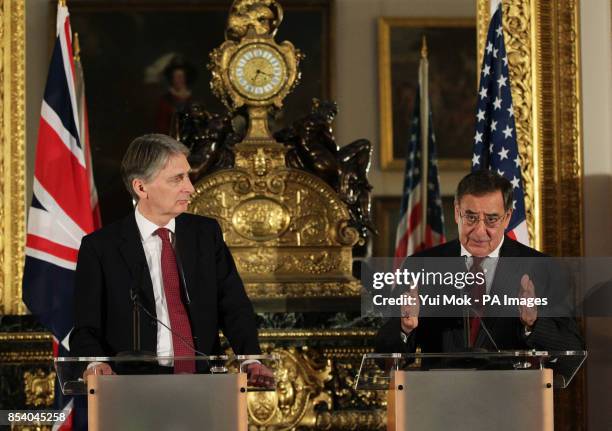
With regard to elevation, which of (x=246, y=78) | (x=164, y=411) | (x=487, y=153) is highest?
(x=246, y=78)

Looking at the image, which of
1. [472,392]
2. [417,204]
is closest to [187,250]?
[472,392]

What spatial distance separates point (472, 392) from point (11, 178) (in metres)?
3.81

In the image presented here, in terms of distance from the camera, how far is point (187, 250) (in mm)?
3971

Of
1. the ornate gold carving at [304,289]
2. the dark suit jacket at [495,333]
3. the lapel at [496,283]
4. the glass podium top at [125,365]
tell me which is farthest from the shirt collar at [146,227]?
the ornate gold carving at [304,289]

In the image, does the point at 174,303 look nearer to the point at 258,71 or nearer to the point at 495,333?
the point at 495,333

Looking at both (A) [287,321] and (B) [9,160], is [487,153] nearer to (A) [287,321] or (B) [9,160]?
(A) [287,321]

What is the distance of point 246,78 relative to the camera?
21.7 ft

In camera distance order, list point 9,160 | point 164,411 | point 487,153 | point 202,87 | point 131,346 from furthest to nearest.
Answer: point 202,87 < point 9,160 < point 487,153 < point 131,346 < point 164,411

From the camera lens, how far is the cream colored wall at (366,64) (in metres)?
7.22

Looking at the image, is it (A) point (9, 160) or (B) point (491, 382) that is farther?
(A) point (9, 160)

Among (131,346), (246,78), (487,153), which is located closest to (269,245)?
(246,78)

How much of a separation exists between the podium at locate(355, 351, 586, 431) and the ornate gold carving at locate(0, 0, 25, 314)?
11.7ft

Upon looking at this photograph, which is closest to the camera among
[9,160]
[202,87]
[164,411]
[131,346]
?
[164,411]

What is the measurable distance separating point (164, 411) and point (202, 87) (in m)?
4.06
